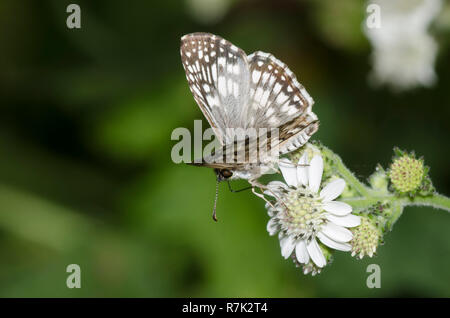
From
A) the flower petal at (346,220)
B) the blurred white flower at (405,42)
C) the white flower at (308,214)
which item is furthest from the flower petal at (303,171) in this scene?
the blurred white flower at (405,42)

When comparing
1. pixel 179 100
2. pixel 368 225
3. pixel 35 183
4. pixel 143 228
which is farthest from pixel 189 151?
pixel 368 225

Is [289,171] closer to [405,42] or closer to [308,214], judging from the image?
[308,214]

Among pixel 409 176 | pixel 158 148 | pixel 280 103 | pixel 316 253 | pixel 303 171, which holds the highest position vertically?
pixel 158 148

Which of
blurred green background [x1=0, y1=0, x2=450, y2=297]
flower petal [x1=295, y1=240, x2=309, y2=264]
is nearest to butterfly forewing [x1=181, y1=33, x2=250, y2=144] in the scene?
flower petal [x1=295, y1=240, x2=309, y2=264]

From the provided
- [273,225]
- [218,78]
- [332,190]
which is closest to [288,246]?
[273,225]

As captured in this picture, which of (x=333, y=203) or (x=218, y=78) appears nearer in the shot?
(x=333, y=203)

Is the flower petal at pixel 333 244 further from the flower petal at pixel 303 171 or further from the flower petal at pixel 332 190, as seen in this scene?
the flower petal at pixel 303 171
